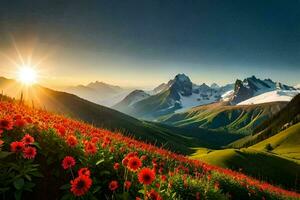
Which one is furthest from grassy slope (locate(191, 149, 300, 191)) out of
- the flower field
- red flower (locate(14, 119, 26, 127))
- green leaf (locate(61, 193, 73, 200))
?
green leaf (locate(61, 193, 73, 200))

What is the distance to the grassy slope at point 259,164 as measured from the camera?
5609 centimetres

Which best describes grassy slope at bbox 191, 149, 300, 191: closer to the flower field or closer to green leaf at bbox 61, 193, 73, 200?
the flower field

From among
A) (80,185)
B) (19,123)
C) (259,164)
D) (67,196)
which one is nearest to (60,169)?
(19,123)

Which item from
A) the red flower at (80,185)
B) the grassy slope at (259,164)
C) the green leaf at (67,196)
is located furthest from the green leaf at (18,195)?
the grassy slope at (259,164)

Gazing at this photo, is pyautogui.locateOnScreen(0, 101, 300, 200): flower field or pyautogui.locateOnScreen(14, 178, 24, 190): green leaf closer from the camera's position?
pyautogui.locateOnScreen(14, 178, 24, 190): green leaf

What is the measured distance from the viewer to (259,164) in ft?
200

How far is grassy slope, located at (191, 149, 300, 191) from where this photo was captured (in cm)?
5609

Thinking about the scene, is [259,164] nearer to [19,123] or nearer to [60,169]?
[60,169]

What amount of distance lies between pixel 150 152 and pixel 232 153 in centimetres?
4663

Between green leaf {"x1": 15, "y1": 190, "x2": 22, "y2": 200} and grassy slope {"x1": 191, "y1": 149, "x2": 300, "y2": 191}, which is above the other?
green leaf {"x1": 15, "y1": 190, "x2": 22, "y2": 200}

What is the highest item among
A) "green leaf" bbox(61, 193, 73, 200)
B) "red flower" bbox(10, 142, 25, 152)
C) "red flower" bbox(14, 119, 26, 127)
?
"red flower" bbox(14, 119, 26, 127)

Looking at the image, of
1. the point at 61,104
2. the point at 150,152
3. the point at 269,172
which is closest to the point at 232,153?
the point at 269,172

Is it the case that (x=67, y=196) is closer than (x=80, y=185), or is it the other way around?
(x=80, y=185)

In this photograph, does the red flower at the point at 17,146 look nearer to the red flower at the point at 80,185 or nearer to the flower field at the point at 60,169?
the flower field at the point at 60,169
